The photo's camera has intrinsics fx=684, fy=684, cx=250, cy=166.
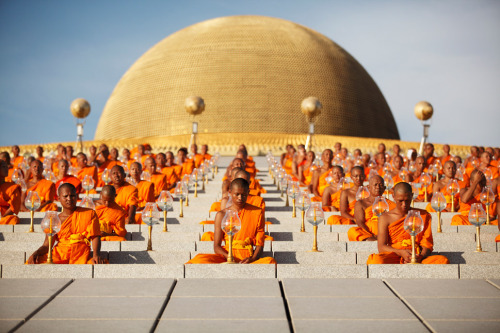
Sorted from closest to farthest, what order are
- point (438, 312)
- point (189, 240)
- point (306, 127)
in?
point (438, 312), point (189, 240), point (306, 127)

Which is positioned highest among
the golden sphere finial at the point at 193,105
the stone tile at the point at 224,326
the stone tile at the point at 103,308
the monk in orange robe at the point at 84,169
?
the golden sphere finial at the point at 193,105

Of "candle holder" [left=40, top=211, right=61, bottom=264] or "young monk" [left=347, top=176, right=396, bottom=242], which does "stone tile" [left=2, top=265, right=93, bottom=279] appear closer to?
"candle holder" [left=40, top=211, right=61, bottom=264]

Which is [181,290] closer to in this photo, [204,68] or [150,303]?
[150,303]

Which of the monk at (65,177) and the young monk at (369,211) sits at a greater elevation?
the monk at (65,177)

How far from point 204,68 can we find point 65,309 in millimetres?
36517

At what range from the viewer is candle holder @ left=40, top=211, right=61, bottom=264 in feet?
20.0

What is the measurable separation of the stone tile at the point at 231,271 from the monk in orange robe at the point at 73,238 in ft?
3.75

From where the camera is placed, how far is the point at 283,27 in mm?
43188

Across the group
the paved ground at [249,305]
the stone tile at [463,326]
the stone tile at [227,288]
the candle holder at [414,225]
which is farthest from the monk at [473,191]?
the stone tile at [463,326]

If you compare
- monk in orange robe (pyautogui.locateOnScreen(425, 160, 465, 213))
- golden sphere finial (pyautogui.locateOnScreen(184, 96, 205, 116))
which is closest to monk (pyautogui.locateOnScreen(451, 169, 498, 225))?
monk in orange robe (pyautogui.locateOnScreen(425, 160, 465, 213))

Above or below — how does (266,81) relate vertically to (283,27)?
below

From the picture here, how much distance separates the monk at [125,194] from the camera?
8.83 m

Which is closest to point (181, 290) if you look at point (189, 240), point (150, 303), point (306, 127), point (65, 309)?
point (150, 303)

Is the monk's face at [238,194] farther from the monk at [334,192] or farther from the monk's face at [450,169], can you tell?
the monk's face at [450,169]
